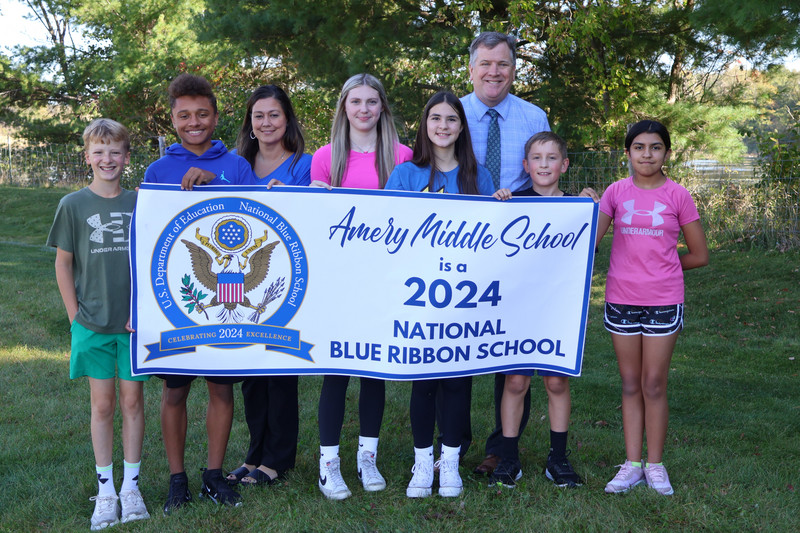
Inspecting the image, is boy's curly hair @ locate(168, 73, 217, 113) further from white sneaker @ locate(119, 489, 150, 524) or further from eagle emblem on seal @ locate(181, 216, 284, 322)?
white sneaker @ locate(119, 489, 150, 524)

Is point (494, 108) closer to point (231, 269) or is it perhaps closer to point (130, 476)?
point (231, 269)

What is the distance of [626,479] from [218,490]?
2.12 meters

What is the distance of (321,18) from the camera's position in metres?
12.5

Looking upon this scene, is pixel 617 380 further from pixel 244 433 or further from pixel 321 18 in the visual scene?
pixel 321 18

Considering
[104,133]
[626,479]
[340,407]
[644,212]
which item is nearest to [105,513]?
[340,407]

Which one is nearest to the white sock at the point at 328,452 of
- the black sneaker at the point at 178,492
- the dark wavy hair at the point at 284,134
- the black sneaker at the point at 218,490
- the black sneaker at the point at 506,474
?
the black sneaker at the point at 218,490

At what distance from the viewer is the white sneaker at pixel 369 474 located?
12.5 feet

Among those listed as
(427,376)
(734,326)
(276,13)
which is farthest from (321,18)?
(427,376)

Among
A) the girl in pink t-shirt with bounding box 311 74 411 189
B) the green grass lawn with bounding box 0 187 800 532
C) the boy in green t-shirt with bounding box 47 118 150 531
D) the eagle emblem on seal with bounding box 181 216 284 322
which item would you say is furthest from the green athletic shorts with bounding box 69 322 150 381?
the girl in pink t-shirt with bounding box 311 74 411 189

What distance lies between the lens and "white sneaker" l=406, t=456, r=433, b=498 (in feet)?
12.2

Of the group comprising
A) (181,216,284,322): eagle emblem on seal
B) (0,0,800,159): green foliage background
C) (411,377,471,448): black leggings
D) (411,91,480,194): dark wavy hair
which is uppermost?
(0,0,800,159): green foliage background

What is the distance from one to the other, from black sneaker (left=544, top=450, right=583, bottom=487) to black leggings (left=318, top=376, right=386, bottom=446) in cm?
99

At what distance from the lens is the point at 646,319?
3670 millimetres

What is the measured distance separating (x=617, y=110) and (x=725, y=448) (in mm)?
8887
